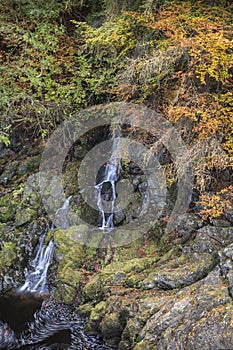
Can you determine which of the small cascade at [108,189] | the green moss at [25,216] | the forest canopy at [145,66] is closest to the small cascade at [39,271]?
the green moss at [25,216]

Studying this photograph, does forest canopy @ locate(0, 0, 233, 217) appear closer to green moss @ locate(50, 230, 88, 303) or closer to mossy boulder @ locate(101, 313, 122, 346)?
mossy boulder @ locate(101, 313, 122, 346)

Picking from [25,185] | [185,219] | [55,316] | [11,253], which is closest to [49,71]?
[25,185]

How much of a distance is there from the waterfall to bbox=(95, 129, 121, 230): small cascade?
95 centimetres

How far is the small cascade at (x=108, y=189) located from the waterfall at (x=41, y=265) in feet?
3.13

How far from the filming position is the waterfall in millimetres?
7055

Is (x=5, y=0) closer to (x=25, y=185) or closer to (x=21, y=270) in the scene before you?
(x=25, y=185)

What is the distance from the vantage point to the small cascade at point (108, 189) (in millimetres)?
7855

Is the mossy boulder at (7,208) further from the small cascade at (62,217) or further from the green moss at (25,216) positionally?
the small cascade at (62,217)

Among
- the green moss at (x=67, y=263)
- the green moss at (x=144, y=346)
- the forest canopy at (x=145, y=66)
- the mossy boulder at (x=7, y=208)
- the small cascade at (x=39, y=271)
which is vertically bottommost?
the small cascade at (x=39, y=271)

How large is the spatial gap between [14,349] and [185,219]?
3.89m

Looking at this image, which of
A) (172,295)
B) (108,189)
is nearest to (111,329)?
(172,295)

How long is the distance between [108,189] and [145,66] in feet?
10.5

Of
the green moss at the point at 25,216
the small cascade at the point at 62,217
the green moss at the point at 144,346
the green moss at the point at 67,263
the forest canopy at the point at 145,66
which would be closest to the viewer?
the green moss at the point at 144,346

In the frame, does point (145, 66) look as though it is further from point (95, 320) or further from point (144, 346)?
point (144, 346)
